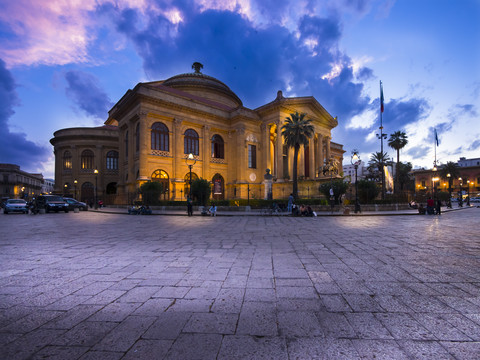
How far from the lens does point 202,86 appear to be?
4088 centimetres

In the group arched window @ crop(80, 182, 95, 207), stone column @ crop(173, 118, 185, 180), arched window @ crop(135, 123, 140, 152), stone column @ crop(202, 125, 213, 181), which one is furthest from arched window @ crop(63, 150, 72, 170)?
stone column @ crop(202, 125, 213, 181)

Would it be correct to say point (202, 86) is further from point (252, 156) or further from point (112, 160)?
point (112, 160)

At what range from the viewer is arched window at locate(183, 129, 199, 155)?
3303cm

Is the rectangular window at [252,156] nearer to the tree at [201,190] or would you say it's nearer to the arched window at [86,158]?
the tree at [201,190]

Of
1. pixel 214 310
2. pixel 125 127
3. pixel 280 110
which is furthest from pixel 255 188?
pixel 214 310

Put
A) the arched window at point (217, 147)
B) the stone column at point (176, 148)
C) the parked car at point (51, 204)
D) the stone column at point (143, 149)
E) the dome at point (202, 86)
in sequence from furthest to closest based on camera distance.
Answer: the dome at point (202, 86)
the arched window at point (217, 147)
the stone column at point (176, 148)
the stone column at point (143, 149)
the parked car at point (51, 204)

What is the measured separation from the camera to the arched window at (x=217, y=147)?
3659 cm

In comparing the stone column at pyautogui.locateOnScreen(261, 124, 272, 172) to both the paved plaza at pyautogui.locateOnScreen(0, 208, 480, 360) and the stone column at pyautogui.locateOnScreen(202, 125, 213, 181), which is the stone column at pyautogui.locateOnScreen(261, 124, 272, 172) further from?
the paved plaza at pyautogui.locateOnScreen(0, 208, 480, 360)

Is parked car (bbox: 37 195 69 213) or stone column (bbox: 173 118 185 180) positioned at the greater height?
stone column (bbox: 173 118 185 180)

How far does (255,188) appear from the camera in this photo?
36969 millimetres

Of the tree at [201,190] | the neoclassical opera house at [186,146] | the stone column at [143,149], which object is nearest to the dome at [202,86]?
the neoclassical opera house at [186,146]

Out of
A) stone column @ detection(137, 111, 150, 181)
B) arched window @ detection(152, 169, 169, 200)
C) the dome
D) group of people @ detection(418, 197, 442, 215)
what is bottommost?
group of people @ detection(418, 197, 442, 215)

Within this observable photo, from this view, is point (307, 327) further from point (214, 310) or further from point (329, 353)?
point (214, 310)

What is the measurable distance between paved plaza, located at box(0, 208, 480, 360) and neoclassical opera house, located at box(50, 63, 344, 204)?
983 inches
